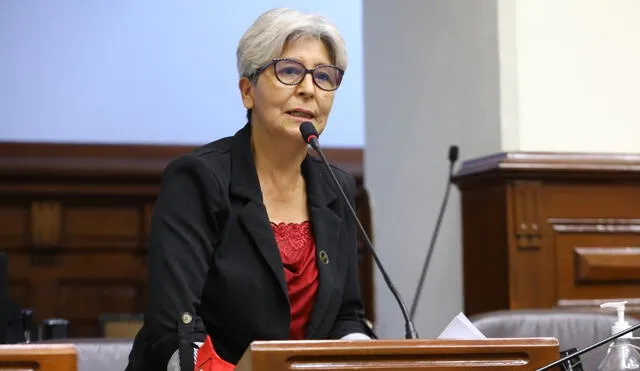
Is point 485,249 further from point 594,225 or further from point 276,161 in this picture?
point 276,161

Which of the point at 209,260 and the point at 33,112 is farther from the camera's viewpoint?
the point at 33,112

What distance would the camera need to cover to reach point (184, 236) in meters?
2.19

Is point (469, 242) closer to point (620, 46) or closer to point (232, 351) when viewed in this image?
point (620, 46)

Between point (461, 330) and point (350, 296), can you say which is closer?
point (461, 330)

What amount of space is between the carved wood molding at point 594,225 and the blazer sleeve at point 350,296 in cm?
157

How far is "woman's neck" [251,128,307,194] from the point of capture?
7.99ft

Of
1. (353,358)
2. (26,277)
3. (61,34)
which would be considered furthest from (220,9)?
(353,358)

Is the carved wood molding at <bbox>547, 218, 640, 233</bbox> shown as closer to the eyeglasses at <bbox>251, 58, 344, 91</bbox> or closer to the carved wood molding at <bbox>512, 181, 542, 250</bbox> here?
the carved wood molding at <bbox>512, 181, 542, 250</bbox>

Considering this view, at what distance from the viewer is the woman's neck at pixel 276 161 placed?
244 centimetres

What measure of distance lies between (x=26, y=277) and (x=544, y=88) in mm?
3112

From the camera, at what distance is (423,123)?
4.73 meters

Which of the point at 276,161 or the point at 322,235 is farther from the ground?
the point at 276,161

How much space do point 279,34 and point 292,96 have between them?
0.42ft

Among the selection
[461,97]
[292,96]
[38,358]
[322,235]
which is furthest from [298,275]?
[461,97]
